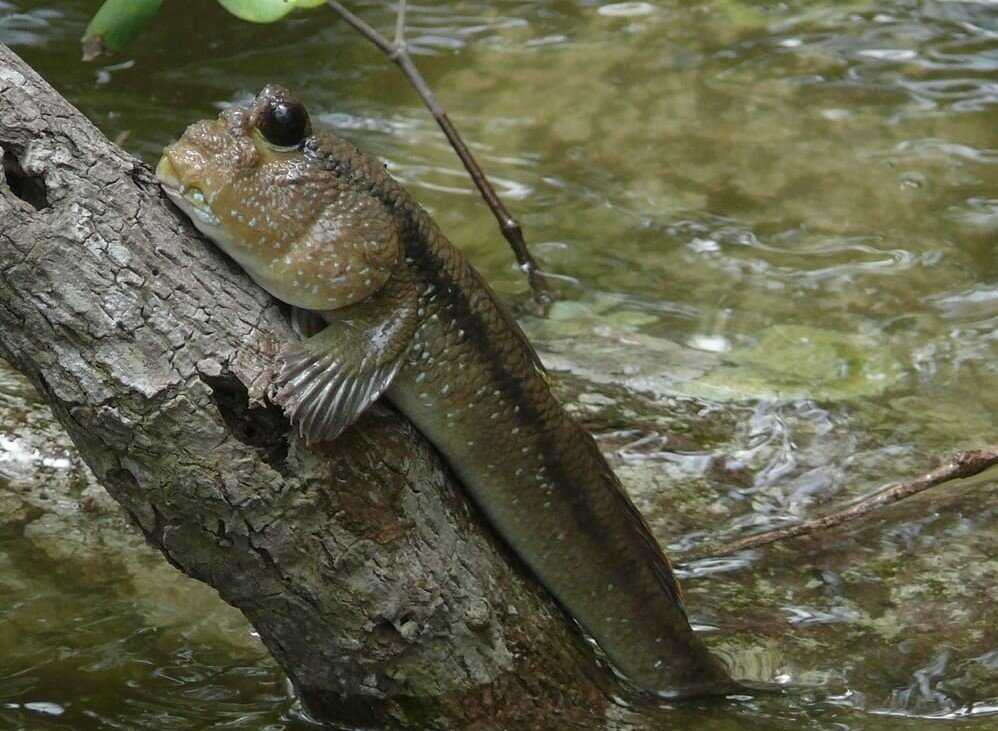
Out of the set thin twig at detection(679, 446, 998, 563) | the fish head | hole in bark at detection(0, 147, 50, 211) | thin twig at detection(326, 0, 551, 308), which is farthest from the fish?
thin twig at detection(326, 0, 551, 308)

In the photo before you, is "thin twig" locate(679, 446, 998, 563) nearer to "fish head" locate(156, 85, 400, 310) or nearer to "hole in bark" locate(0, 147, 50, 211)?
"fish head" locate(156, 85, 400, 310)

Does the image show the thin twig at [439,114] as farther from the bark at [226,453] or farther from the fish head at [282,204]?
the bark at [226,453]

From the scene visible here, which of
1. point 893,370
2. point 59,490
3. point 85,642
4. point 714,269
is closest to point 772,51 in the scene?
point 714,269

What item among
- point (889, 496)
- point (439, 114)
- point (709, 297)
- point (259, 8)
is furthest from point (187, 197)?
point (709, 297)

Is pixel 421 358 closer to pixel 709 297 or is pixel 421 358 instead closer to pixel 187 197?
pixel 187 197

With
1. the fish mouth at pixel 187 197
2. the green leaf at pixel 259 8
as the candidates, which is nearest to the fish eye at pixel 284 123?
the fish mouth at pixel 187 197

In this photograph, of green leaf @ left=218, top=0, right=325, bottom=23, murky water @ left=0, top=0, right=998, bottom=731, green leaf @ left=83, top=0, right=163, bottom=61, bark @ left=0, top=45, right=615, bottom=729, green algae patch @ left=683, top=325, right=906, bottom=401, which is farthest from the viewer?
green algae patch @ left=683, top=325, right=906, bottom=401

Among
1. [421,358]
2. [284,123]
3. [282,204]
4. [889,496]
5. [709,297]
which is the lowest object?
[709,297]
